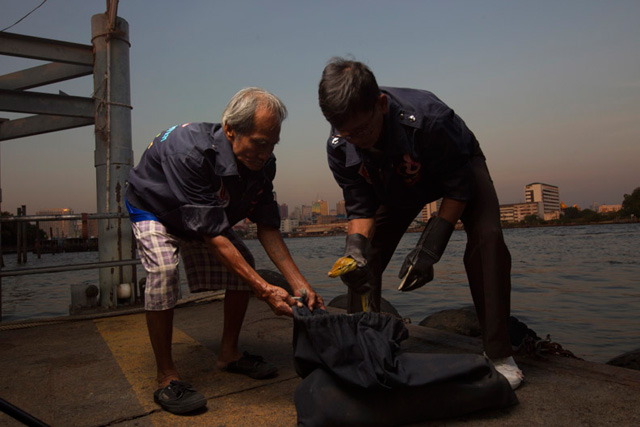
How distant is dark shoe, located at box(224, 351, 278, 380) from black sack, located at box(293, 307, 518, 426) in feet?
1.96

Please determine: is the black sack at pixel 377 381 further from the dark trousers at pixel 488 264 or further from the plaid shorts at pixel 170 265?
the plaid shorts at pixel 170 265

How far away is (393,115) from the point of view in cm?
232

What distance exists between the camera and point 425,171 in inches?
99.2

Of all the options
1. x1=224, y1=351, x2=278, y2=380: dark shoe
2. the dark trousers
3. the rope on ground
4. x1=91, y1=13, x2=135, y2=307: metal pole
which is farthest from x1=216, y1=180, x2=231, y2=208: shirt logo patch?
x1=91, y1=13, x2=135, y2=307: metal pole

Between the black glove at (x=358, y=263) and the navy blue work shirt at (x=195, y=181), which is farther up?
the navy blue work shirt at (x=195, y=181)

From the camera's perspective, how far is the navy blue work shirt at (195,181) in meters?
2.36

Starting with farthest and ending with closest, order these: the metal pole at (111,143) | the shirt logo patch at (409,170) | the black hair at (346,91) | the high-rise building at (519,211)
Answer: the high-rise building at (519,211), the metal pole at (111,143), the shirt logo patch at (409,170), the black hair at (346,91)

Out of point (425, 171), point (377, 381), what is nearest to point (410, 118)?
point (425, 171)

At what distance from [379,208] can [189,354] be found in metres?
1.63

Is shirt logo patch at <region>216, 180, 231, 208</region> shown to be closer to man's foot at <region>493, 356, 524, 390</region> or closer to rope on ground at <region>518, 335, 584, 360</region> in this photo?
man's foot at <region>493, 356, 524, 390</region>

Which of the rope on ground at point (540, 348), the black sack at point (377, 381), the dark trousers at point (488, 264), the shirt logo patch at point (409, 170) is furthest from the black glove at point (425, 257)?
the rope on ground at point (540, 348)

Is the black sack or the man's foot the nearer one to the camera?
the black sack

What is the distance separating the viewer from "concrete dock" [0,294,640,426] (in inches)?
76.5

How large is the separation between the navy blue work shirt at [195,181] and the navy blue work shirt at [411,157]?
533 mm
